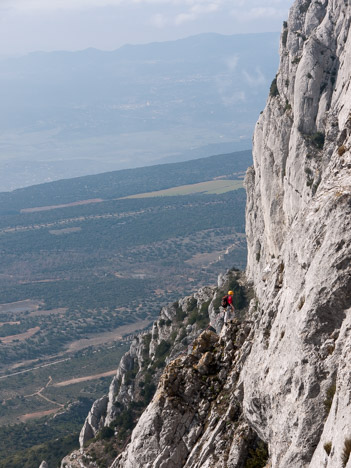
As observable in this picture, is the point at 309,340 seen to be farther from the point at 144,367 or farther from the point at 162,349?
the point at 144,367

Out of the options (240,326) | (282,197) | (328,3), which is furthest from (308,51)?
(240,326)

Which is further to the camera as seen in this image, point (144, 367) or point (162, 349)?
point (144, 367)

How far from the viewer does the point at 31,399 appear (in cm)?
11631

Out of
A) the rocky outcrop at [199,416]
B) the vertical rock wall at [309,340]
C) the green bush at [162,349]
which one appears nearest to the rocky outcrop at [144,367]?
the green bush at [162,349]

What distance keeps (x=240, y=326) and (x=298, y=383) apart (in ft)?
27.0

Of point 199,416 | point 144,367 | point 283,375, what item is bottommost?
point 144,367

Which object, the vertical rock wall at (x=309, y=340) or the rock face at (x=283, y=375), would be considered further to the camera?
the rock face at (x=283, y=375)

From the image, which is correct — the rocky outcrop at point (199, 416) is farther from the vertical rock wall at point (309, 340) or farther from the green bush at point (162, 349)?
the green bush at point (162, 349)

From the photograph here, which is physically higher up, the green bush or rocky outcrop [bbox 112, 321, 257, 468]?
rocky outcrop [bbox 112, 321, 257, 468]

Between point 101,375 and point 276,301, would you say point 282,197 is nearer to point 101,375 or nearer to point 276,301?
point 276,301

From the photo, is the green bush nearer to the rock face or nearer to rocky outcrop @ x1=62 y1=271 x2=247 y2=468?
rocky outcrop @ x1=62 y1=271 x2=247 y2=468

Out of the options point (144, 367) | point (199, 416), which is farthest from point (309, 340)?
point (144, 367)

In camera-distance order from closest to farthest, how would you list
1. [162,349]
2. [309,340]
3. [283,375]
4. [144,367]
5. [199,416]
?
[309,340]
[283,375]
[199,416]
[162,349]
[144,367]

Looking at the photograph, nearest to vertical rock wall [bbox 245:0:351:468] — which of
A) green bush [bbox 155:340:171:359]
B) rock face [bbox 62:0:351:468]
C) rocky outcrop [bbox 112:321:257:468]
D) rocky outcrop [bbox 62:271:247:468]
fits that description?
rock face [bbox 62:0:351:468]
